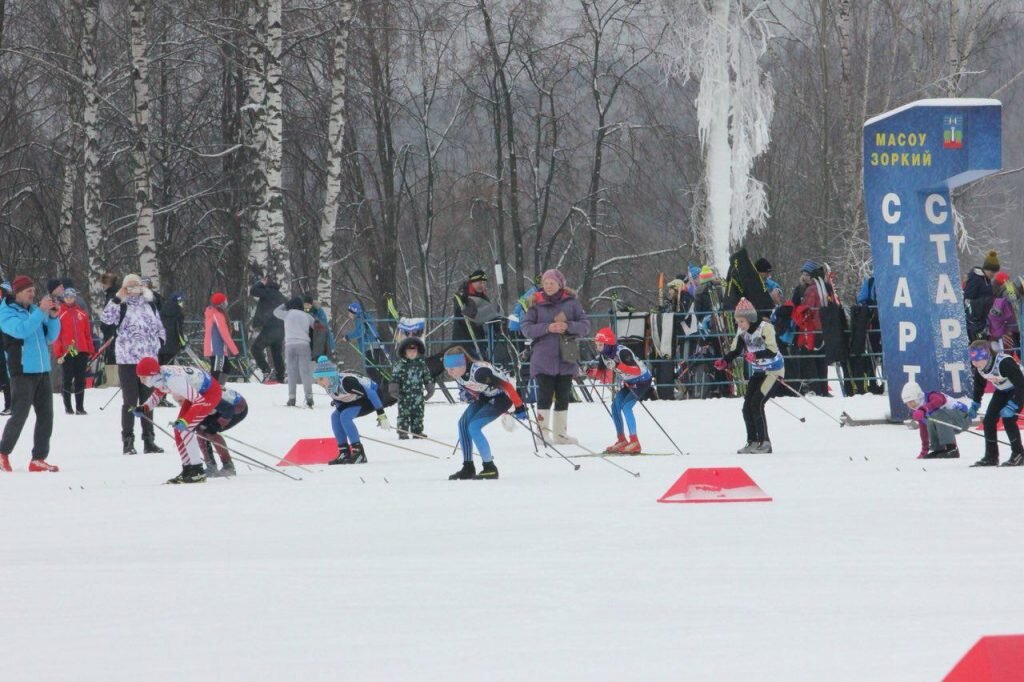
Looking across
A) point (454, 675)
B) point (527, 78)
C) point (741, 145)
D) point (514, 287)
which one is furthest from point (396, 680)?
point (514, 287)

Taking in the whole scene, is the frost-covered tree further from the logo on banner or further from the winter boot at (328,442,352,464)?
the winter boot at (328,442,352,464)

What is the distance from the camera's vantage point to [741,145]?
2636cm

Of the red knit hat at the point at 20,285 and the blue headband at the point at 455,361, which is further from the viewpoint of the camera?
the red knit hat at the point at 20,285

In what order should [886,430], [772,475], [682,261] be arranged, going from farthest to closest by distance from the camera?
[682,261] < [886,430] < [772,475]

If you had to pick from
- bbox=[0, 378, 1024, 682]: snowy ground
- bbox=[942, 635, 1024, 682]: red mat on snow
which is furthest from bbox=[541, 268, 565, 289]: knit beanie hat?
bbox=[942, 635, 1024, 682]: red mat on snow

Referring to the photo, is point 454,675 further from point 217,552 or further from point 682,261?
point 682,261

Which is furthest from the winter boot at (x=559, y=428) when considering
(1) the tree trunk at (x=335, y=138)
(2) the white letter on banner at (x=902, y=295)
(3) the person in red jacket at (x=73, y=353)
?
(1) the tree trunk at (x=335, y=138)

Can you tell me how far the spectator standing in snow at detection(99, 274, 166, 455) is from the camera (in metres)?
15.4

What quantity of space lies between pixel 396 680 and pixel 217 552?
11.2 ft

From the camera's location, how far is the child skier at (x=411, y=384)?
16312 millimetres

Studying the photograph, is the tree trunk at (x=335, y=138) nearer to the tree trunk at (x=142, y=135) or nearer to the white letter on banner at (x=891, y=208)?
the tree trunk at (x=142, y=135)

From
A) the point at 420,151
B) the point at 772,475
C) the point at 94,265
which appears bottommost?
the point at 772,475

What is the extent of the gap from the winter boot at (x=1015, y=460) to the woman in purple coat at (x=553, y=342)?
436 cm

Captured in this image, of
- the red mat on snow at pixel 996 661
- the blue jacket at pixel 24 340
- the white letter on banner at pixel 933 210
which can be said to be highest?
the white letter on banner at pixel 933 210
